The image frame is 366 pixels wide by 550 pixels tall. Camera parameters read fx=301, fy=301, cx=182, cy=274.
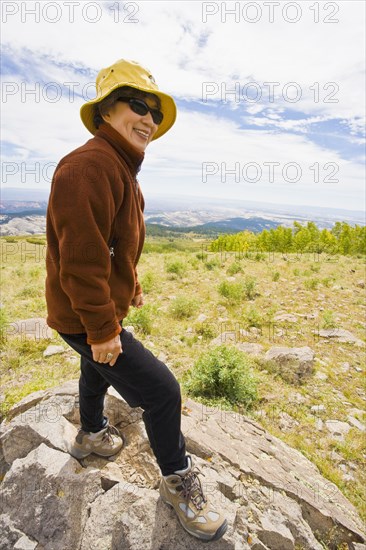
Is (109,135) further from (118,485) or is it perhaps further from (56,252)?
(118,485)

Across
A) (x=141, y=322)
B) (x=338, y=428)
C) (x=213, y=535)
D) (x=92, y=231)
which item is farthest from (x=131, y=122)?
(x=141, y=322)

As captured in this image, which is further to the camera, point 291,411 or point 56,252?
point 291,411

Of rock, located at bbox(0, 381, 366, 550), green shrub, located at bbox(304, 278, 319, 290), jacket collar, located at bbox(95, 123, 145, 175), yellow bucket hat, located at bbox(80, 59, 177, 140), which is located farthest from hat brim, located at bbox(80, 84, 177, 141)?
green shrub, located at bbox(304, 278, 319, 290)

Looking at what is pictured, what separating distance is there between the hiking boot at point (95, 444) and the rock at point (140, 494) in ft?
0.28

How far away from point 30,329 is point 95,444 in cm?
443

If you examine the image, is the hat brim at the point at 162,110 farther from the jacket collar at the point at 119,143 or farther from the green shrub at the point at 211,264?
the green shrub at the point at 211,264

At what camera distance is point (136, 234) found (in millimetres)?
2275

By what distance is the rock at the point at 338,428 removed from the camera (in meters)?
4.25

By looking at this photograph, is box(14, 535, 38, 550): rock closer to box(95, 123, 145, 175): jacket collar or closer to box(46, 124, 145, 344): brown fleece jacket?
box(46, 124, 145, 344): brown fleece jacket

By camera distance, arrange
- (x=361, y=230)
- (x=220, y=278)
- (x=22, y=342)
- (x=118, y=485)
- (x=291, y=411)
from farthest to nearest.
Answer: (x=361, y=230) → (x=220, y=278) → (x=22, y=342) → (x=291, y=411) → (x=118, y=485)

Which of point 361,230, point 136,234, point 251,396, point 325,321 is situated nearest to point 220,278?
point 325,321

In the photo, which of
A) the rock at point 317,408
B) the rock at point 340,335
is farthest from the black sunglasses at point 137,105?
the rock at point 340,335

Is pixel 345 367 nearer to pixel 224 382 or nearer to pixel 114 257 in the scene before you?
pixel 224 382

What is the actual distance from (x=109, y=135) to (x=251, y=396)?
13.7 ft
